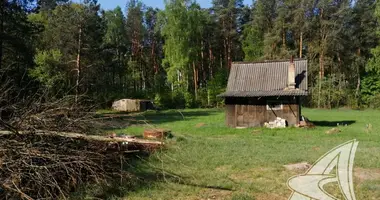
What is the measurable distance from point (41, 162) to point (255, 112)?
16018mm

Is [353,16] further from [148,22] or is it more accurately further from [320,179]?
[320,179]

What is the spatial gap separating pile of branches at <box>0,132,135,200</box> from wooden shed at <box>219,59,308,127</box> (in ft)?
48.1

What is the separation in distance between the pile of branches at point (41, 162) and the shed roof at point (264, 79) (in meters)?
14.7

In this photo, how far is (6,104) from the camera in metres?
5.04

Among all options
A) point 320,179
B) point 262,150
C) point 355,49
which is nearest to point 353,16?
point 355,49

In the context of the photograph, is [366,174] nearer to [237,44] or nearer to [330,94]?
[330,94]

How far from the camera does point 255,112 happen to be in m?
19.4

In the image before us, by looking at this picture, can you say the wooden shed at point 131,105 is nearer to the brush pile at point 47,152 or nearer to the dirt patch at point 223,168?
the dirt patch at point 223,168

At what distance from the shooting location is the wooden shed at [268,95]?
61.5ft

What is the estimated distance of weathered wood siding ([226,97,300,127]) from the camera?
18797mm

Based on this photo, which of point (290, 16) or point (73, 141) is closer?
point (73, 141)

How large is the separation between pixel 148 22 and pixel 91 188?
44941mm

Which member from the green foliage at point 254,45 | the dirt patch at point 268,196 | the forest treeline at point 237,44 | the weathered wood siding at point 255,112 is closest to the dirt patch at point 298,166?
the dirt patch at point 268,196

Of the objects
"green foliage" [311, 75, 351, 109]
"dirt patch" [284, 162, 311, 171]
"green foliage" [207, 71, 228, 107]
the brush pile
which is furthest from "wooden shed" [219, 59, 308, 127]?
"green foliage" [207, 71, 228, 107]
